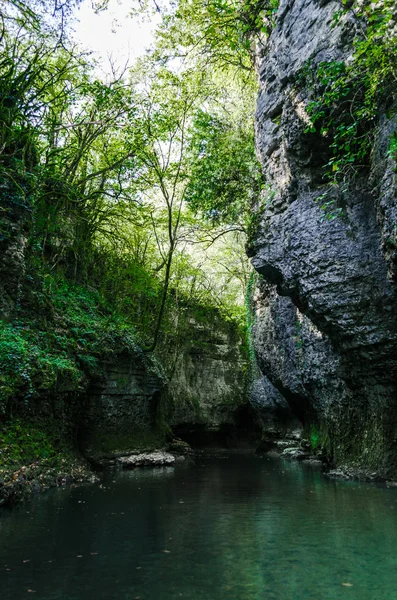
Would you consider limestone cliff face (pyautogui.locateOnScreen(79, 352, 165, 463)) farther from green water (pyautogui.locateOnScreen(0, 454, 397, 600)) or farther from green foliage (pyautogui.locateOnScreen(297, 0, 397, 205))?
green foliage (pyautogui.locateOnScreen(297, 0, 397, 205))

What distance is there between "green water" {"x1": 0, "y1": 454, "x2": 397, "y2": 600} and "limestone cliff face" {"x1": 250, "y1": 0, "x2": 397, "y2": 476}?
2803 millimetres

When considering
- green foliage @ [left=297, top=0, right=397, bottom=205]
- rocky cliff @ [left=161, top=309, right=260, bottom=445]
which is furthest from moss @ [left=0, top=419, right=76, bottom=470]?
rocky cliff @ [left=161, top=309, right=260, bottom=445]

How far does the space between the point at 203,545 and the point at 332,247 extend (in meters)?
7.31

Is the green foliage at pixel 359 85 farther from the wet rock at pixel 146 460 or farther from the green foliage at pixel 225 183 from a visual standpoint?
the wet rock at pixel 146 460

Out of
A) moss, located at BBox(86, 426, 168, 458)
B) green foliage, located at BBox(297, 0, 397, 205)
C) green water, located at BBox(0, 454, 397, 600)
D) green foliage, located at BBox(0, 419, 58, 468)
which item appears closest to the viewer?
green water, located at BBox(0, 454, 397, 600)

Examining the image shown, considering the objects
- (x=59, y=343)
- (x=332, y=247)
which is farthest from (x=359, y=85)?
(x=59, y=343)

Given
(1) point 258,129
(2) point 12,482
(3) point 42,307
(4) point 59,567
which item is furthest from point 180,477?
(1) point 258,129

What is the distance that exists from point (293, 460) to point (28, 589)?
46.4 feet

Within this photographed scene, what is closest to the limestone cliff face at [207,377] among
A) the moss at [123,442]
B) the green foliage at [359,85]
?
the moss at [123,442]

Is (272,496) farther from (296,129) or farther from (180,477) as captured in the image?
(296,129)

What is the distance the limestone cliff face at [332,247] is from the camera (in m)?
9.39

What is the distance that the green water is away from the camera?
3.74m

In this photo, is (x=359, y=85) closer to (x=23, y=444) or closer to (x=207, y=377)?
(x=23, y=444)

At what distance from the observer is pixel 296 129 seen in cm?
1055
